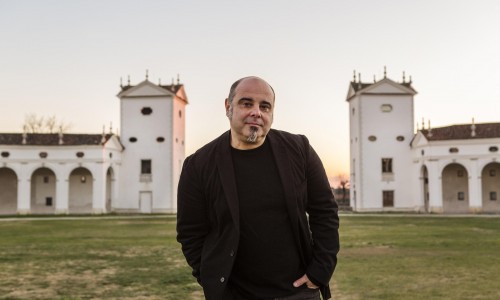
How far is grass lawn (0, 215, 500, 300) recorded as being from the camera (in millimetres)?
10070

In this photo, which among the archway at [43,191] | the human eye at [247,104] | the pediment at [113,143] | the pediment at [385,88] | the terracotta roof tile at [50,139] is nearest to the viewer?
the human eye at [247,104]

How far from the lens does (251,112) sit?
3.25 meters

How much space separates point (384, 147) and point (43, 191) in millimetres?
32374

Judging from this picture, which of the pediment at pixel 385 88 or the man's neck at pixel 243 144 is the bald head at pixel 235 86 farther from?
the pediment at pixel 385 88

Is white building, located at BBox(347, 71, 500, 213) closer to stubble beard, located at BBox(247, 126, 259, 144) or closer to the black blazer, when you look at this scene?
the black blazer

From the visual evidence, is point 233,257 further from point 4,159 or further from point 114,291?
point 4,159

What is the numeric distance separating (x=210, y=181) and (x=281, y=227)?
502 millimetres

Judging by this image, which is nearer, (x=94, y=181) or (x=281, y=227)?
(x=281, y=227)

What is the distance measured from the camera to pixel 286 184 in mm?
3217

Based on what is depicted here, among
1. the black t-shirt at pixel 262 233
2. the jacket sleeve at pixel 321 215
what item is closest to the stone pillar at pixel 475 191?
the jacket sleeve at pixel 321 215

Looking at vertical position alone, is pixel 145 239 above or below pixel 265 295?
below

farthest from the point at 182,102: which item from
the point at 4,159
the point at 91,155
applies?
the point at 4,159

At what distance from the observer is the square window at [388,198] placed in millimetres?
51812

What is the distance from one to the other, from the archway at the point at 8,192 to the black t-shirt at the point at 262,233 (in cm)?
5441
